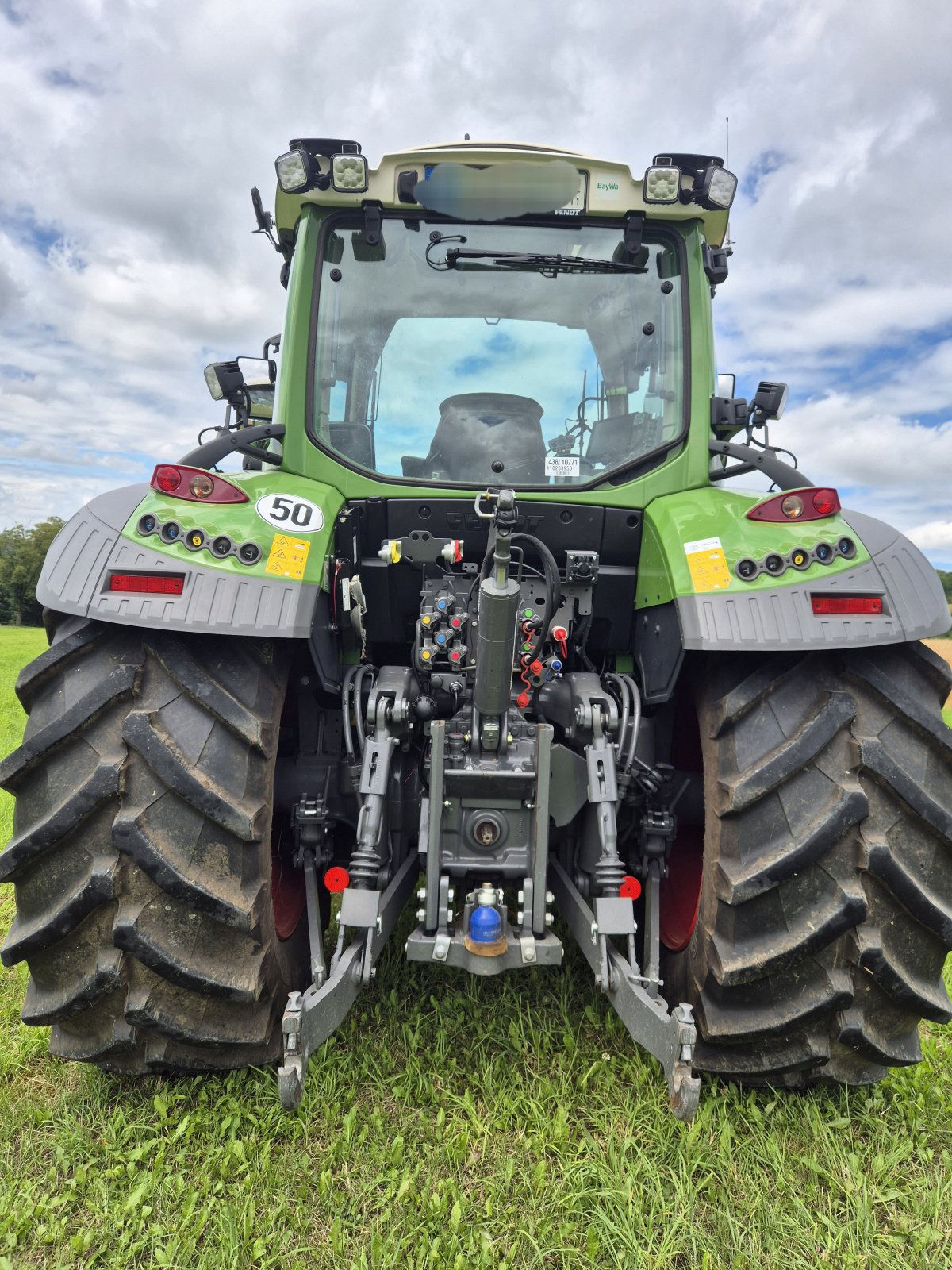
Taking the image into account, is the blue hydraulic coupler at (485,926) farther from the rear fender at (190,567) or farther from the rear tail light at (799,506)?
the rear tail light at (799,506)

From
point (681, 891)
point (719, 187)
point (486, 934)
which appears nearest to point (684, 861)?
point (681, 891)

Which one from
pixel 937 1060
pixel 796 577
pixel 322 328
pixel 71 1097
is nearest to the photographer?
pixel 796 577

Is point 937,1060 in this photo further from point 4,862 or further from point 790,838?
point 4,862

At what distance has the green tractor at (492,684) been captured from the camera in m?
1.96

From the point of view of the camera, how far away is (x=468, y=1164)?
2035mm

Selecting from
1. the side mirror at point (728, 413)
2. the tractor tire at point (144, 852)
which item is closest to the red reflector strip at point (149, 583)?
the tractor tire at point (144, 852)

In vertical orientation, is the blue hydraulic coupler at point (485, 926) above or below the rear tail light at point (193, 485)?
below

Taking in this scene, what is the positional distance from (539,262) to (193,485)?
1.45 metres

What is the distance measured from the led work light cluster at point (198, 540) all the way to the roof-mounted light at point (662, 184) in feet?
5.90

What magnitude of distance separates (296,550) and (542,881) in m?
1.12

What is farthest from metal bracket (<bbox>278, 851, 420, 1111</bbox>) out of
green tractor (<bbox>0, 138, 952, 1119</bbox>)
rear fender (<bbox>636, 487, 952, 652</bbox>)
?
rear fender (<bbox>636, 487, 952, 652</bbox>)

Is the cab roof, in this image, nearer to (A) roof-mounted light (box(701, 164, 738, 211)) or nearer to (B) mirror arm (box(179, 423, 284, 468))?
(A) roof-mounted light (box(701, 164, 738, 211))

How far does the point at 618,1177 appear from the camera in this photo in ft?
6.46

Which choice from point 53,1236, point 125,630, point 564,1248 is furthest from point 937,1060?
point 125,630
